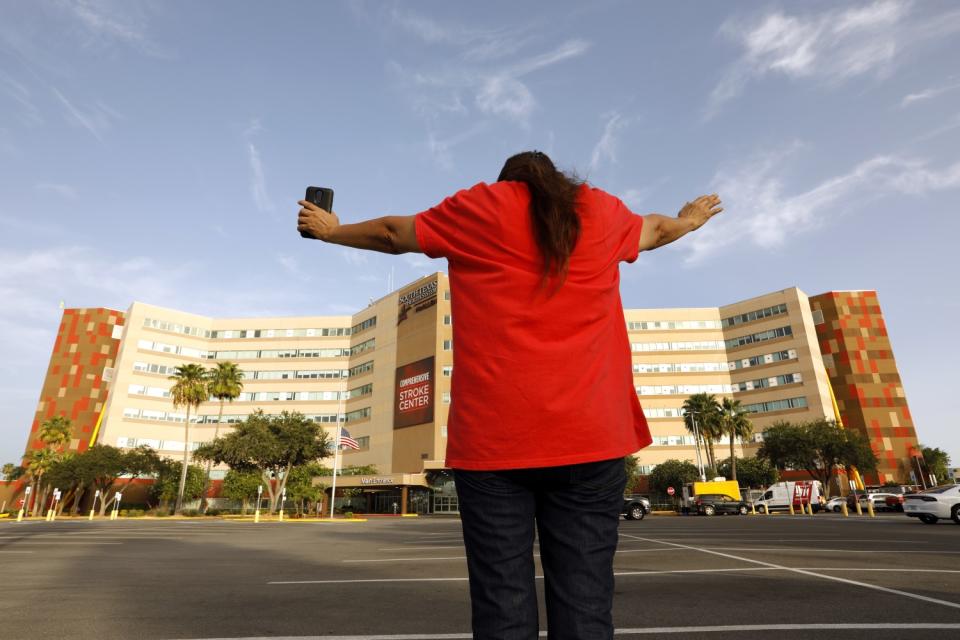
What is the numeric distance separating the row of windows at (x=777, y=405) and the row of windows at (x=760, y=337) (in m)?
8.20

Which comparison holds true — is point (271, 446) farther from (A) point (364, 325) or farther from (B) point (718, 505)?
(A) point (364, 325)

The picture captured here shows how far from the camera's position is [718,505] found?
1451 inches

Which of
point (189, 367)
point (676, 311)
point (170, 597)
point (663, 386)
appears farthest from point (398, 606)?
point (676, 311)

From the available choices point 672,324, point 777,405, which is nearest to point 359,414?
point 672,324

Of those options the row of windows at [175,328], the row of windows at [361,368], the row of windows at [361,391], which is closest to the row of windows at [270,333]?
the row of windows at [175,328]

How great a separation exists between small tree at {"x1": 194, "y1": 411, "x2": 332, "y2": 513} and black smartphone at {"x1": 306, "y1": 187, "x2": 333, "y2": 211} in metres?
44.5

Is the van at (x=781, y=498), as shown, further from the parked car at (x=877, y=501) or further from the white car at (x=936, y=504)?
the white car at (x=936, y=504)

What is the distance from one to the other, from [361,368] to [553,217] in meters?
75.5

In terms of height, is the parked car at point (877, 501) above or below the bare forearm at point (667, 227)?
below

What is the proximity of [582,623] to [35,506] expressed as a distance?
82.0 metres

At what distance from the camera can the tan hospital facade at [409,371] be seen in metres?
65.1

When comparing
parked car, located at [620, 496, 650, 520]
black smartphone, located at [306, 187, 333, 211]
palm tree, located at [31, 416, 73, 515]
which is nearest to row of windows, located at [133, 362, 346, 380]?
palm tree, located at [31, 416, 73, 515]

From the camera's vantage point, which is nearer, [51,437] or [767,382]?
[51,437]

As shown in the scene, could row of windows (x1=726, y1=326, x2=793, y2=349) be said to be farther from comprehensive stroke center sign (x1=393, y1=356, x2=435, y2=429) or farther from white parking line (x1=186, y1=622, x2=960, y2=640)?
white parking line (x1=186, y1=622, x2=960, y2=640)
